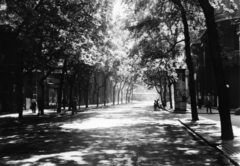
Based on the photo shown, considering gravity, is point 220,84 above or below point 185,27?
below

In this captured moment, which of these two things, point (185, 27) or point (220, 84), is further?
point (185, 27)

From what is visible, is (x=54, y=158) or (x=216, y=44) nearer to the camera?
(x=54, y=158)

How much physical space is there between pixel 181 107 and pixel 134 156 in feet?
92.0

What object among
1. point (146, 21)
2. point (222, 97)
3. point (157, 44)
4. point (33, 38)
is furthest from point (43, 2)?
point (222, 97)

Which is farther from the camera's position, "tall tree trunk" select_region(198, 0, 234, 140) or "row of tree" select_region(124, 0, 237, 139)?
"row of tree" select_region(124, 0, 237, 139)

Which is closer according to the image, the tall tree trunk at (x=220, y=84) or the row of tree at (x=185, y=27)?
the tall tree trunk at (x=220, y=84)

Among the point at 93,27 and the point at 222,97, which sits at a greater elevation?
the point at 93,27

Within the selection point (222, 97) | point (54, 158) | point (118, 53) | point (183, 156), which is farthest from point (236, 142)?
point (118, 53)

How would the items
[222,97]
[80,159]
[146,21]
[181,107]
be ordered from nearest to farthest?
1. [80,159]
2. [222,97]
3. [146,21]
4. [181,107]

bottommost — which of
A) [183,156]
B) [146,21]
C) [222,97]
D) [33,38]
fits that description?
[183,156]

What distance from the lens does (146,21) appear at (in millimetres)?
23625

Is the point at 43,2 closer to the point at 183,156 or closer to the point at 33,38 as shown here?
the point at 33,38

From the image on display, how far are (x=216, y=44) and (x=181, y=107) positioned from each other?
2440 centimetres

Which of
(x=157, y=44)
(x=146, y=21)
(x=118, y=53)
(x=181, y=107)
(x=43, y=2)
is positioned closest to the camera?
(x=43, y=2)
